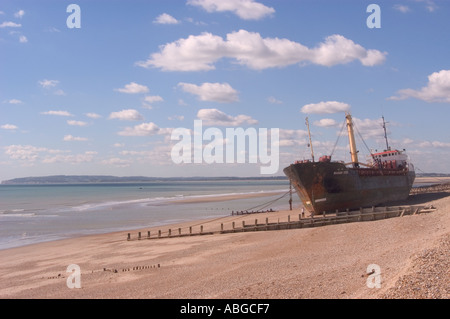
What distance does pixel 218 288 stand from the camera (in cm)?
1402

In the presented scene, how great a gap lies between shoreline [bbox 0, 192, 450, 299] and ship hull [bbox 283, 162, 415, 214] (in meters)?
10.9

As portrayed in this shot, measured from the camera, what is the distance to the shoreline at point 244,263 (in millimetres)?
12773

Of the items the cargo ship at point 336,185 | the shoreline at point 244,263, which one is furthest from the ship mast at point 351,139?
the shoreline at point 244,263

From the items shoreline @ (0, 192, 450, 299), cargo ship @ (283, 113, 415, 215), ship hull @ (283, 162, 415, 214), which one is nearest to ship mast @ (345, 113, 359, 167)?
cargo ship @ (283, 113, 415, 215)

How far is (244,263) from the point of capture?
58.4ft

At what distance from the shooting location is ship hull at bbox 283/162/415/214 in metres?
36.1

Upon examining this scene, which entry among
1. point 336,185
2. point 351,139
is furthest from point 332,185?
point 351,139

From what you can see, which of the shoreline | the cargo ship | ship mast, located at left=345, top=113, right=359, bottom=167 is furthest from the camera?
ship mast, located at left=345, top=113, right=359, bottom=167

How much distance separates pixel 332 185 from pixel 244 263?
69.9 feet

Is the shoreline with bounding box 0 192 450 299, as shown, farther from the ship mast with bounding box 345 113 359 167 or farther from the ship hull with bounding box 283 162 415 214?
the ship mast with bounding box 345 113 359 167
